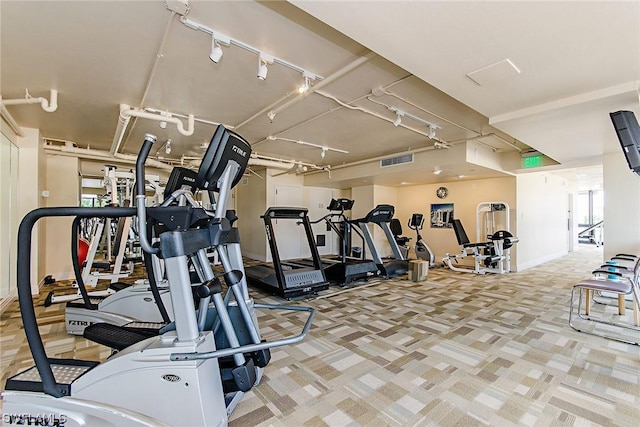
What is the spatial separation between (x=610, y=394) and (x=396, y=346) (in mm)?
1476

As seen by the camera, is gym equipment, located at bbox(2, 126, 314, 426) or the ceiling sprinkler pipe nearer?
gym equipment, located at bbox(2, 126, 314, 426)

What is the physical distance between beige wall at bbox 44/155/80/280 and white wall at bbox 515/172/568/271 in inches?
379

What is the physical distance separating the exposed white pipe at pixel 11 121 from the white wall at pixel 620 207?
8.61 metres

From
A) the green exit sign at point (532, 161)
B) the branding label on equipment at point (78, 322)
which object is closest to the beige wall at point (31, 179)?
the branding label on equipment at point (78, 322)

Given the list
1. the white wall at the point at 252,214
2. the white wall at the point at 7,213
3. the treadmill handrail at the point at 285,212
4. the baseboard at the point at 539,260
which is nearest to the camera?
the white wall at the point at 7,213

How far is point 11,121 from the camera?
4.01m

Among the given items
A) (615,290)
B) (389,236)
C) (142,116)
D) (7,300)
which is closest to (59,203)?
(7,300)

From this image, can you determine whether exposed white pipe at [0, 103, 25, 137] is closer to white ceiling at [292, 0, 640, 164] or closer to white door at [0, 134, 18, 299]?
white door at [0, 134, 18, 299]

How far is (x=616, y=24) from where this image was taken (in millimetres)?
1810

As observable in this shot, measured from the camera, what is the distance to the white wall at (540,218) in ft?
22.1

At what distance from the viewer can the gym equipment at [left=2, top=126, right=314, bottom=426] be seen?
A: 1.31 metres

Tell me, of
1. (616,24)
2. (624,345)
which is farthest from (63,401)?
(624,345)

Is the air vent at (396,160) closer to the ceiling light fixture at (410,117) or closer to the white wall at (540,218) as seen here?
the ceiling light fixture at (410,117)

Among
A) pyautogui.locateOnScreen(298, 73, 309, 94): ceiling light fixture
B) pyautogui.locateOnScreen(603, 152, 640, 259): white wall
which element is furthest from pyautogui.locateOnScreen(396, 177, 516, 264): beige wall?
pyautogui.locateOnScreen(298, 73, 309, 94): ceiling light fixture
